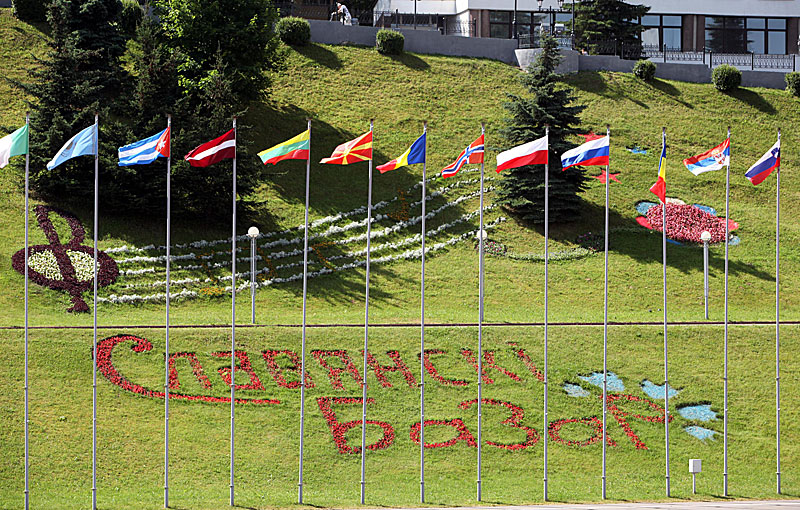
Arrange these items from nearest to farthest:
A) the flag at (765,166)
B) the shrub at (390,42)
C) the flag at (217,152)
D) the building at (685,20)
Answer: the flag at (217,152)
the flag at (765,166)
the shrub at (390,42)
the building at (685,20)

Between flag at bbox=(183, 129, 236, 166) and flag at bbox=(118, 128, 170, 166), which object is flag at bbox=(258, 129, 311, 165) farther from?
flag at bbox=(118, 128, 170, 166)

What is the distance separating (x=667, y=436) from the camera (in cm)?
2352

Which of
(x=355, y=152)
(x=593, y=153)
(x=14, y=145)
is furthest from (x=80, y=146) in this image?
(x=593, y=153)

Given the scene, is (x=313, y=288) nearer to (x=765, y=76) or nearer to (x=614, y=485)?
(x=614, y=485)

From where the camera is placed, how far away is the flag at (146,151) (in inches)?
921

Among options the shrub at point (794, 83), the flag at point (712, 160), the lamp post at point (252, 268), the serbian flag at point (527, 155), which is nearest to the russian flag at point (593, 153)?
the serbian flag at point (527, 155)

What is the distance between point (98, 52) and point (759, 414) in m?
29.3

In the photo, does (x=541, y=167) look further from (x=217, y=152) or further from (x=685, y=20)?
(x=685, y=20)

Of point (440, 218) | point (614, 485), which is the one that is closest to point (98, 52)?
point (440, 218)

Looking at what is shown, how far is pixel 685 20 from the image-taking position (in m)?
61.8

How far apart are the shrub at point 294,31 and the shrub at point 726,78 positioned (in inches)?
853

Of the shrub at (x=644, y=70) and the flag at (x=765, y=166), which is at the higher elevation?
the shrub at (x=644, y=70)

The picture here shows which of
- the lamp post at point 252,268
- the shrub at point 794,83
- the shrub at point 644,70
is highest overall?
the shrub at point 644,70

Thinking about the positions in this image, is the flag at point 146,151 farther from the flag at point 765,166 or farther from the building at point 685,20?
the building at point 685,20
